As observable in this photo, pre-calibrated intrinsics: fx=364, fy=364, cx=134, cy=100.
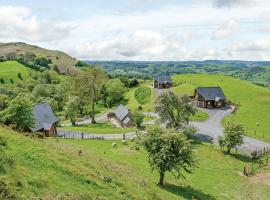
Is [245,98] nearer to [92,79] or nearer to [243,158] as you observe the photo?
[92,79]

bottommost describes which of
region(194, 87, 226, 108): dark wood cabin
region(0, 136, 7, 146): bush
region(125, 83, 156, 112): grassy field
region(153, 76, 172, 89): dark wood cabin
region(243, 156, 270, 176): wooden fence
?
region(243, 156, 270, 176): wooden fence

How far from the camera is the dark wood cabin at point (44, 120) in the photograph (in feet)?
243

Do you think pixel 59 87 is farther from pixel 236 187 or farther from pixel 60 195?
pixel 60 195

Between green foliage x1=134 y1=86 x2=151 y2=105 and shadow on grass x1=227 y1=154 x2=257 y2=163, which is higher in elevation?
green foliage x1=134 y1=86 x2=151 y2=105

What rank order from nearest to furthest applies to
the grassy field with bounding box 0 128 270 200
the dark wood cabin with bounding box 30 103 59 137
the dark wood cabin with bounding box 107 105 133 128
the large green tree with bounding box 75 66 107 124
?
the grassy field with bounding box 0 128 270 200
the dark wood cabin with bounding box 30 103 59 137
the large green tree with bounding box 75 66 107 124
the dark wood cabin with bounding box 107 105 133 128

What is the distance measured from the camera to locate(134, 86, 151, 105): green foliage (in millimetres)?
139000

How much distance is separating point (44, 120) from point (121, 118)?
3057 centimetres

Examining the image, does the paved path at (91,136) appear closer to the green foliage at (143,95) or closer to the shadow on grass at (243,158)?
the shadow on grass at (243,158)

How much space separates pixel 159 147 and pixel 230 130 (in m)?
32.0

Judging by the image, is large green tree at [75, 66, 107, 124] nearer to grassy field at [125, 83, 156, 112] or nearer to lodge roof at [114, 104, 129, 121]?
lodge roof at [114, 104, 129, 121]

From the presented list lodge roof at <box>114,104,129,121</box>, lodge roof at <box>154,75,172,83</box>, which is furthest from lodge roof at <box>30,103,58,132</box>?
lodge roof at <box>154,75,172,83</box>

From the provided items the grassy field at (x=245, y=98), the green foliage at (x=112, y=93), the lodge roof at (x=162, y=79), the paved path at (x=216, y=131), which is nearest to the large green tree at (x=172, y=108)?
the paved path at (x=216, y=131)

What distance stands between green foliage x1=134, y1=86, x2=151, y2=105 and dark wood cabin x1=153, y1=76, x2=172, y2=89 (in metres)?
4.83

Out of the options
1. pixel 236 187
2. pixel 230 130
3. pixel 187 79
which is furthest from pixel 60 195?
pixel 187 79
